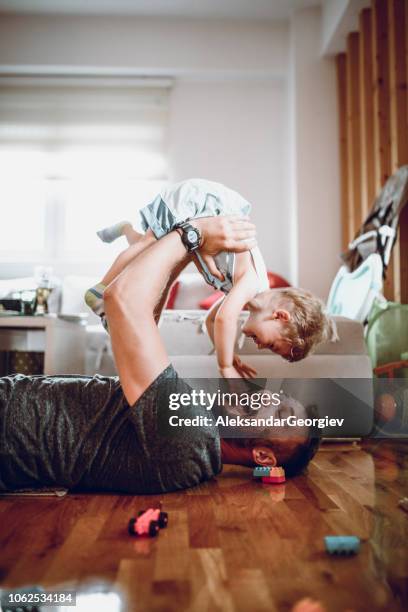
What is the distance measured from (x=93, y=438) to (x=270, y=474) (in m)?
0.52

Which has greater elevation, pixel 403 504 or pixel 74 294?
pixel 74 294

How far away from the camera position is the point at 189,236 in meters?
1.47

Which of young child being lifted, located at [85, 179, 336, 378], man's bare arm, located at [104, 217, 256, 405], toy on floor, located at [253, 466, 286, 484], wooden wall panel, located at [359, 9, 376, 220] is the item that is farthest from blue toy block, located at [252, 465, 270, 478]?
wooden wall panel, located at [359, 9, 376, 220]

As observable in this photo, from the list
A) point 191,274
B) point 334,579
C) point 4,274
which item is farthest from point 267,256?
point 334,579

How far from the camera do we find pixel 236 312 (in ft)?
6.02

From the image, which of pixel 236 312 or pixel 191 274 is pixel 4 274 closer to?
pixel 191 274

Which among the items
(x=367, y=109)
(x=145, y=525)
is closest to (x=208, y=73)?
(x=367, y=109)

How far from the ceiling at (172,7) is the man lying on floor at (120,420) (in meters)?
3.48

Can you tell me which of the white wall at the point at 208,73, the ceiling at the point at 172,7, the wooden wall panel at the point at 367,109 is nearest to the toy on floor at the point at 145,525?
the wooden wall panel at the point at 367,109

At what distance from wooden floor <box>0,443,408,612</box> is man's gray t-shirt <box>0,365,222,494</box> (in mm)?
62

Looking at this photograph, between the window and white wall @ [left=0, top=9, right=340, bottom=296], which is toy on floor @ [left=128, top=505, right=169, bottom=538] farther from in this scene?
the window

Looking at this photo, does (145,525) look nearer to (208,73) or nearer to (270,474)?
(270,474)

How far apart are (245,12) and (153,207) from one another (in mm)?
3072

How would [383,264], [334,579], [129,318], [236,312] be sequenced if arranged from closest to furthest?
1. [334,579]
2. [129,318]
3. [236,312]
4. [383,264]
